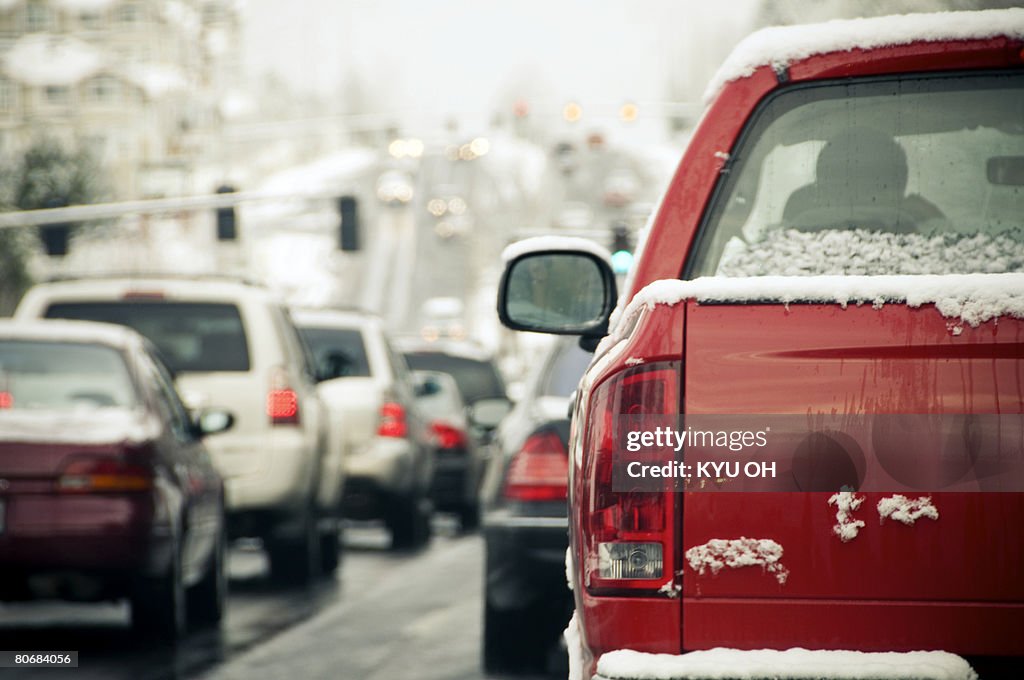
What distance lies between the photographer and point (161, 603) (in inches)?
371

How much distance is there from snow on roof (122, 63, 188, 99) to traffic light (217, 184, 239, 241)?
53.2 metres

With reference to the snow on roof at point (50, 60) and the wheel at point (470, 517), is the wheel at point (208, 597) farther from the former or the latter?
the snow on roof at point (50, 60)

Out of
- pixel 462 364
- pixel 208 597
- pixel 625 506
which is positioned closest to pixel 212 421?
pixel 208 597

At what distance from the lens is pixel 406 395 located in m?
15.7

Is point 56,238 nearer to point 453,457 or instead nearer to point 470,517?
point 470,517

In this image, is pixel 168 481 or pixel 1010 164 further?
pixel 168 481

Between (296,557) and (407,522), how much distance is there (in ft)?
8.99

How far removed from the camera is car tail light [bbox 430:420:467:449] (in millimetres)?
18469

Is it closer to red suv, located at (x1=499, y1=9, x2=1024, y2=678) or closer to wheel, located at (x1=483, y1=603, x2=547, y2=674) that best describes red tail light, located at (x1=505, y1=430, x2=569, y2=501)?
wheel, located at (x1=483, y1=603, x2=547, y2=674)

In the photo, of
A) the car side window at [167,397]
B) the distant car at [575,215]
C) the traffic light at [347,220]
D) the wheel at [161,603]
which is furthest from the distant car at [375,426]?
the distant car at [575,215]

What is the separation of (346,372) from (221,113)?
327ft

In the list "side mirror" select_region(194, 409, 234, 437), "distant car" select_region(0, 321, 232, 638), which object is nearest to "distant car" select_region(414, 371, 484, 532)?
"side mirror" select_region(194, 409, 234, 437)

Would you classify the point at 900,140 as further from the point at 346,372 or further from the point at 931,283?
the point at 346,372

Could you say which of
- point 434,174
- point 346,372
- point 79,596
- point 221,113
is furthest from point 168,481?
point 434,174
